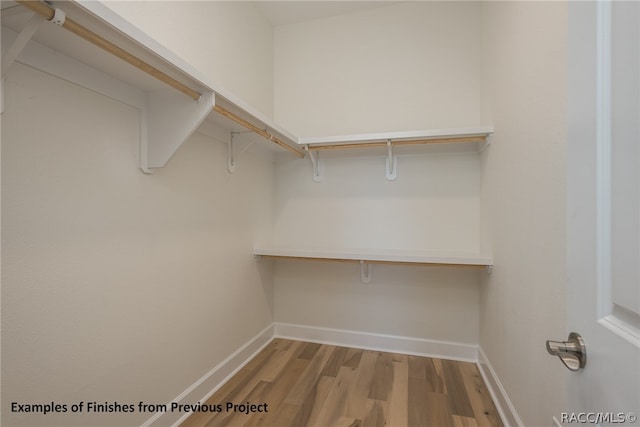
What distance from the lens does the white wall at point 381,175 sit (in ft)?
6.54

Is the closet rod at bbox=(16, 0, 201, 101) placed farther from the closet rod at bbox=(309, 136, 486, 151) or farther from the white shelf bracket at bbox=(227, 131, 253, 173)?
the closet rod at bbox=(309, 136, 486, 151)

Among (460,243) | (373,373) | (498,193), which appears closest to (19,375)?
(373,373)

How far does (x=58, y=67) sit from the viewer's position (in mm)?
888

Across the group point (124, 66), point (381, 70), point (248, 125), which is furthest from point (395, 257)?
point (124, 66)

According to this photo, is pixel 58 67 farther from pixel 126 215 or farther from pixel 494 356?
pixel 494 356

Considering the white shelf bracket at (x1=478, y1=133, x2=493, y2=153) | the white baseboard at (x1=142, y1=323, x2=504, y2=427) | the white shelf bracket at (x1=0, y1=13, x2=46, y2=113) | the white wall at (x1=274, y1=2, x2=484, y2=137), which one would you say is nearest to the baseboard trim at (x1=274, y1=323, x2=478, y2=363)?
the white baseboard at (x1=142, y1=323, x2=504, y2=427)

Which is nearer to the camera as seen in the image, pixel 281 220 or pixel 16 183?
pixel 16 183

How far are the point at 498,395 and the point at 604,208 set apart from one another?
153 cm

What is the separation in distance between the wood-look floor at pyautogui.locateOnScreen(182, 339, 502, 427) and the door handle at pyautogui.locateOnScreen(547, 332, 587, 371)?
1177mm

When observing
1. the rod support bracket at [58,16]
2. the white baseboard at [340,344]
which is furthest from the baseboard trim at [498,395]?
the rod support bracket at [58,16]

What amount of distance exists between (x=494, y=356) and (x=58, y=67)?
2.38 metres

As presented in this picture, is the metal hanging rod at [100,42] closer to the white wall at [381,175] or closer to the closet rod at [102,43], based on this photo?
the closet rod at [102,43]

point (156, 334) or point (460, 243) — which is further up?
point (460, 243)

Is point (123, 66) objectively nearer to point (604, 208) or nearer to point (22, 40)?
point (22, 40)
